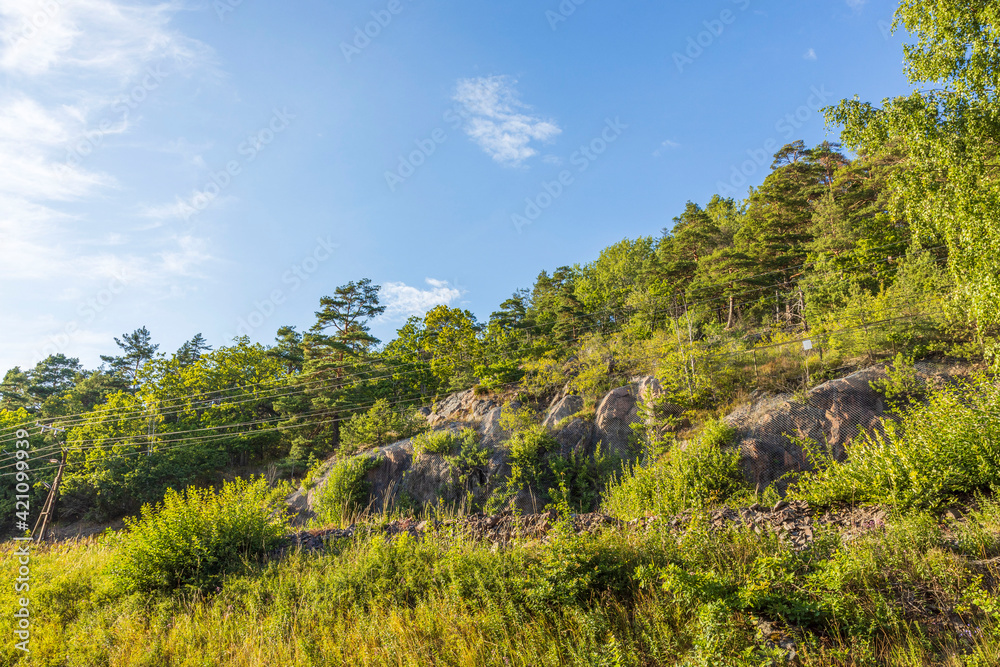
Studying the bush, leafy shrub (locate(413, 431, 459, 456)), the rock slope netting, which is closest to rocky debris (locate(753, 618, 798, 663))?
the bush

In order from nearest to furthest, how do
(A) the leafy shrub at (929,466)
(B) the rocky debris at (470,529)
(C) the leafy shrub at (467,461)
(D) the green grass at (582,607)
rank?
(D) the green grass at (582,607) → (A) the leafy shrub at (929,466) → (B) the rocky debris at (470,529) → (C) the leafy shrub at (467,461)

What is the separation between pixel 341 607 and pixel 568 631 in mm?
3115

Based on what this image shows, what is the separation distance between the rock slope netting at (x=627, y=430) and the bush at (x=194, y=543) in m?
4.77

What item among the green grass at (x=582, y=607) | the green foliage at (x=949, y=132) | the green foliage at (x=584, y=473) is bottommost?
the green foliage at (x=584, y=473)

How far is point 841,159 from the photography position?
35719 mm

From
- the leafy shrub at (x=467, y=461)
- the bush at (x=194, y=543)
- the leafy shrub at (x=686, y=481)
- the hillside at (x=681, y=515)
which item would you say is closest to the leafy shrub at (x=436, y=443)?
the hillside at (x=681, y=515)

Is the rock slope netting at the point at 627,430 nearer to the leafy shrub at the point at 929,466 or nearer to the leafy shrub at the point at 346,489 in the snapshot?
the leafy shrub at the point at 346,489

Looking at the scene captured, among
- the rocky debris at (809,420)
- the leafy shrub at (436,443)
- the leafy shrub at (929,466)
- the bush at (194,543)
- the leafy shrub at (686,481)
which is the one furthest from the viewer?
the leafy shrub at (436,443)

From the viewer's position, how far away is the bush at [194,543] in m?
7.02

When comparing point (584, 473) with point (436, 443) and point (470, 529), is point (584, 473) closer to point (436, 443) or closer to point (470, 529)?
point (436, 443)

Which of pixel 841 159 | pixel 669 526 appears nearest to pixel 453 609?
pixel 669 526

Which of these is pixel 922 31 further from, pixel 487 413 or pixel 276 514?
pixel 487 413

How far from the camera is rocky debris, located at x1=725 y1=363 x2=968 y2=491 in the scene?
1303 centimetres

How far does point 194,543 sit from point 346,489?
11828 millimetres
